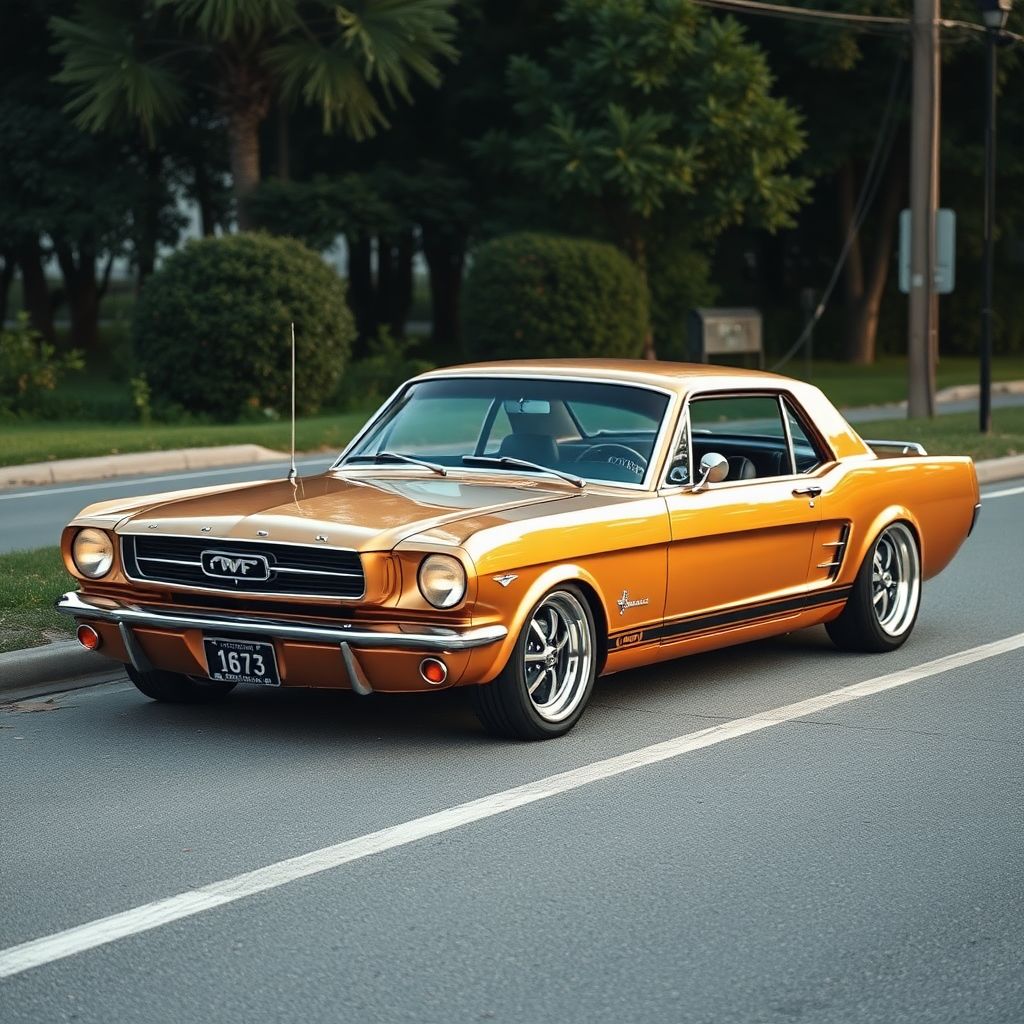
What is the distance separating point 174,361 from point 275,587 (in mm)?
18042

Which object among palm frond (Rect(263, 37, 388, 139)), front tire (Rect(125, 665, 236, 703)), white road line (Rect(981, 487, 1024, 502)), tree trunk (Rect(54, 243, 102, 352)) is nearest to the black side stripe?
front tire (Rect(125, 665, 236, 703))

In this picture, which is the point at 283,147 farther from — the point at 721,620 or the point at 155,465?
the point at 721,620

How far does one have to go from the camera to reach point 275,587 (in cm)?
671

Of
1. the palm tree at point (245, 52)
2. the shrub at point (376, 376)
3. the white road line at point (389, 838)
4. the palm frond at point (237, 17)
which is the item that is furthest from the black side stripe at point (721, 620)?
the palm tree at point (245, 52)

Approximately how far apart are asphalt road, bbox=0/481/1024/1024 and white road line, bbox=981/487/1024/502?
305 inches

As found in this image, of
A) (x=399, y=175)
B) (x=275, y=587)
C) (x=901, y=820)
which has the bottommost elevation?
(x=901, y=820)

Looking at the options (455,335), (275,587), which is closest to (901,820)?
(275,587)

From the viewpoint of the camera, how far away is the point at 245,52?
2991 centimetres

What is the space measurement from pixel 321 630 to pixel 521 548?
0.76 meters

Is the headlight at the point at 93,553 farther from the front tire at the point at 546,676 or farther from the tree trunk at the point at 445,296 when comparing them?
the tree trunk at the point at 445,296

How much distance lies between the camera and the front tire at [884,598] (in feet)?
28.3

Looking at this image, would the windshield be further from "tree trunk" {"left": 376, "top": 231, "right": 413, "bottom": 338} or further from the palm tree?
"tree trunk" {"left": 376, "top": 231, "right": 413, "bottom": 338}

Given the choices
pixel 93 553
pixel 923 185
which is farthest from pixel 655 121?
pixel 93 553

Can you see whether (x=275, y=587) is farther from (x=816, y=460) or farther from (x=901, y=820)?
(x=816, y=460)
